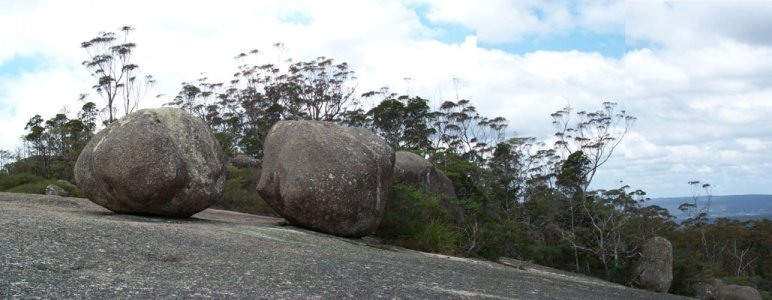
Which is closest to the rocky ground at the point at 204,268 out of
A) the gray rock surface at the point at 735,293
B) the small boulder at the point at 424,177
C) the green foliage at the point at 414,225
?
the green foliage at the point at 414,225

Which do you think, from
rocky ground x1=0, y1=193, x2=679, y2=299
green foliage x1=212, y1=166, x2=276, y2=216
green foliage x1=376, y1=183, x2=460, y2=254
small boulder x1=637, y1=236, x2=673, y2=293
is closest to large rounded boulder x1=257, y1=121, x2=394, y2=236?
green foliage x1=376, y1=183, x2=460, y2=254

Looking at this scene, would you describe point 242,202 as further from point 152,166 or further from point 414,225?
point 152,166

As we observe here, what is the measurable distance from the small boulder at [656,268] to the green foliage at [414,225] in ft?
39.4

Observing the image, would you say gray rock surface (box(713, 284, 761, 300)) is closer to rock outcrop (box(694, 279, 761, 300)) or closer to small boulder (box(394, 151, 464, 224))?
rock outcrop (box(694, 279, 761, 300))

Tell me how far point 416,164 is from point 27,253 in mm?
17654

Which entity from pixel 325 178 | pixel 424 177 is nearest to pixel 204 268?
pixel 325 178

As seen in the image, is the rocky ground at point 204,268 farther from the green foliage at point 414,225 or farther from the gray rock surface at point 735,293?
the gray rock surface at point 735,293

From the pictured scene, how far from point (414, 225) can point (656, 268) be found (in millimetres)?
14821

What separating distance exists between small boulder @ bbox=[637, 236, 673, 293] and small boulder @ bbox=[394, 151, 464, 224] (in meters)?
8.97

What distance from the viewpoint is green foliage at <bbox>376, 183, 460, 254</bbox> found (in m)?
15.8

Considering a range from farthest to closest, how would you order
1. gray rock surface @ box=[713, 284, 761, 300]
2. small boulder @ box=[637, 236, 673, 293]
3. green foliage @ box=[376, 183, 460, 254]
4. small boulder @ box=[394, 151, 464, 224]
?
gray rock surface @ box=[713, 284, 761, 300] < small boulder @ box=[637, 236, 673, 293] < small boulder @ box=[394, 151, 464, 224] < green foliage @ box=[376, 183, 460, 254]

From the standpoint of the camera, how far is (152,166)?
1196cm

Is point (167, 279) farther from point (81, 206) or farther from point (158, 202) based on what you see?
point (81, 206)

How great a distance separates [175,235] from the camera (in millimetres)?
9406
